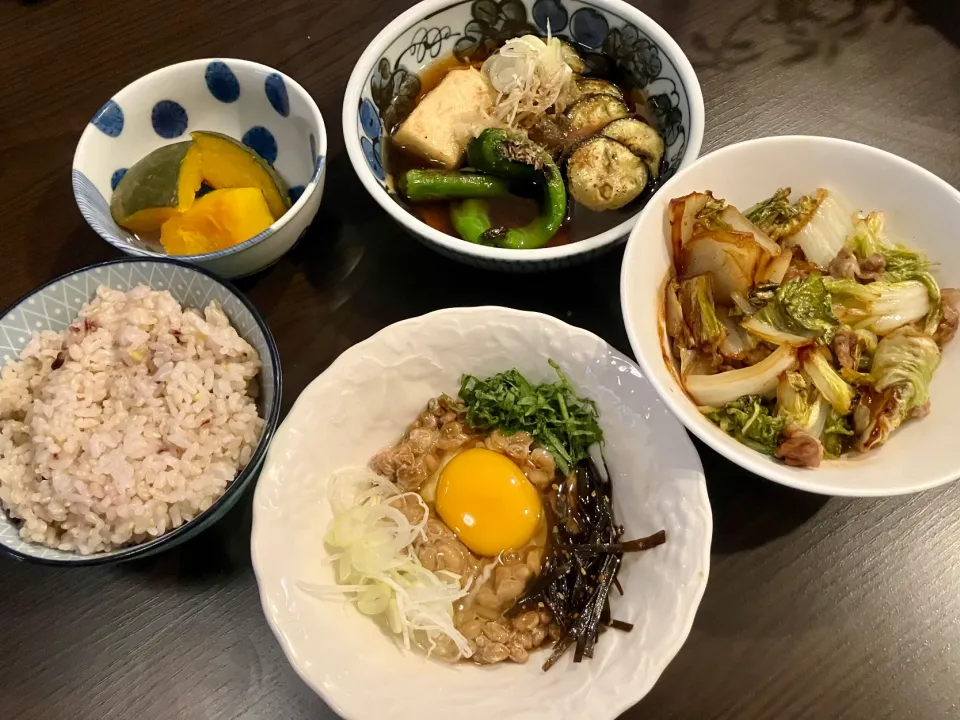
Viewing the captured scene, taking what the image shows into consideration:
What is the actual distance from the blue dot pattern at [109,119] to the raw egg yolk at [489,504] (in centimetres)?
147

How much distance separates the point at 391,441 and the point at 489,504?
33 cm

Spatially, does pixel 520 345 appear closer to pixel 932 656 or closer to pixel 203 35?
pixel 932 656

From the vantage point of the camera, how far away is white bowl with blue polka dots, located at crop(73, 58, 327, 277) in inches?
73.9

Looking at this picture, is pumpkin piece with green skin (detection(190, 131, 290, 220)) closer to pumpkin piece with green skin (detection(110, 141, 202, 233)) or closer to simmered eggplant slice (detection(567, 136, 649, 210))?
pumpkin piece with green skin (detection(110, 141, 202, 233))

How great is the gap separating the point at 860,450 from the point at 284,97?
1.85m

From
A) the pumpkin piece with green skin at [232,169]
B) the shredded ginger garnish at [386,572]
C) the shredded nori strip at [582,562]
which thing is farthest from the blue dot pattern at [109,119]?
→ the shredded nori strip at [582,562]

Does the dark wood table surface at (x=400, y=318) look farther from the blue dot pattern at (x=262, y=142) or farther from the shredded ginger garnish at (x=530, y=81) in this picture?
the shredded ginger garnish at (x=530, y=81)

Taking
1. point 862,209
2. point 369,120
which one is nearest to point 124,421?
point 369,120

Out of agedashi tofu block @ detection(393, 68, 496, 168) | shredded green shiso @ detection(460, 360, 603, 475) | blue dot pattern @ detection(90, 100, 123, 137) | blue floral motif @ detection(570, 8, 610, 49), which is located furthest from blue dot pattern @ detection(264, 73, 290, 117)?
shredded green shiso @ detection(460, 360, 603, 475)

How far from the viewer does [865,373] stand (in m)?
1.56

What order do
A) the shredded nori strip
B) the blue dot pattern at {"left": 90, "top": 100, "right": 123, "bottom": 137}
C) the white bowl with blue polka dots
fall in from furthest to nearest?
1. the blue dot pattern at {"left": 90, "top": 100, "right": 123, "bottom": 137}
2. the white bowl with blue polka dots
3. the shredded nori strip

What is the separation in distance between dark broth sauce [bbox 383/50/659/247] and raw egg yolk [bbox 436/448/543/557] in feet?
2.24

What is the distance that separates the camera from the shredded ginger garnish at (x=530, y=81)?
6.77ft

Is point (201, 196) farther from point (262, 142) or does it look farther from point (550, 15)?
point (550, 15)
